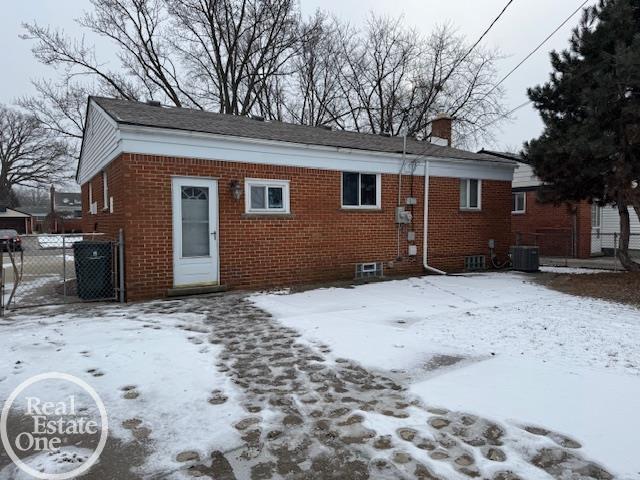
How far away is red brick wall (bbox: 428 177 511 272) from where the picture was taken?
1273cm

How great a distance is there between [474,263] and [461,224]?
4.65 feet

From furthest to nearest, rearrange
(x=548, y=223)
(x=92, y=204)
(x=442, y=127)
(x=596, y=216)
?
(x=596, y=216) → (x=548, y=223) → (x=442, y=127) → (x=92, y=204)

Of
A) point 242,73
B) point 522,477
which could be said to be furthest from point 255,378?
point 242,73

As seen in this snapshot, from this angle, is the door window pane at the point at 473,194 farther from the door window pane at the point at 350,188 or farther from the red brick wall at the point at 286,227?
the door window pane at the point at 350,188

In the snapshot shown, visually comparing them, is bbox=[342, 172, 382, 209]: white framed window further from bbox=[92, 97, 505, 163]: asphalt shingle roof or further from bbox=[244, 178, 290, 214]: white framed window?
bbox=[244, 178, 290, 214]: white framed window

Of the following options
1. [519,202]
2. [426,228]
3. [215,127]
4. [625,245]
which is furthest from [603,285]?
[519,202]

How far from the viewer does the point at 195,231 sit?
906 cm

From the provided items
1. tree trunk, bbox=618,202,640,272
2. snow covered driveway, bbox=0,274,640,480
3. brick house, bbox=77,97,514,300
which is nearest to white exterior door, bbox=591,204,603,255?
brick house, bbox=77,97,514,300

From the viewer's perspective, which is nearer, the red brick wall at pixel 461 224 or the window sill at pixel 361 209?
the window sill at pixel 361 209

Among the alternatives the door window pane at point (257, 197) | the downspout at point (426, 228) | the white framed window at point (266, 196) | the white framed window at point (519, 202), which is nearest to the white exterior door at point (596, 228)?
the white framed window at point (519, 202)

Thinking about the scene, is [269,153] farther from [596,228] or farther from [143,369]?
[596,228]

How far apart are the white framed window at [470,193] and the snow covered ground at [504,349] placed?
462cm

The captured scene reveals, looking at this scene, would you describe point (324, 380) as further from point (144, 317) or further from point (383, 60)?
point (383, 60)

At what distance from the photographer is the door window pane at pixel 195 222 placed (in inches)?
352
